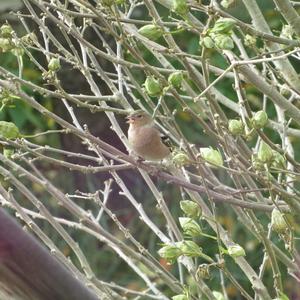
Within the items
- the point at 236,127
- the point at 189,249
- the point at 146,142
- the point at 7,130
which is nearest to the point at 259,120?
the point at 236,127

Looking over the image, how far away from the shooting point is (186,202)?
5.98ft

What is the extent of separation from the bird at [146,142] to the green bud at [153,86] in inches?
25.0

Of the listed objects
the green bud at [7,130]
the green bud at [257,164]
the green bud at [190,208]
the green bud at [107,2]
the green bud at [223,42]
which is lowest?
the green bud at [190,208]

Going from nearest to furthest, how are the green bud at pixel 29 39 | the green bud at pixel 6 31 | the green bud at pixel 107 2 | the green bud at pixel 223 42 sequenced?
the green bud at pixel 223 42 → the green bud at pixel 107 2 → the green bud at pixel 6 31 → the green bud at pixel 29 39

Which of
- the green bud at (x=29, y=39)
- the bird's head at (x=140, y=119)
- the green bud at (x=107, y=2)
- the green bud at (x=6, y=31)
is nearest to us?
the green bud at (x=107, y=2)

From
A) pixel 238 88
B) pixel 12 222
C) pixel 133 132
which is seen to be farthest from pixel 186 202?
pixel 12 222

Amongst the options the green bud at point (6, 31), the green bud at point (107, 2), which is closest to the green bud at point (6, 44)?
the green bud at point (6, 31)

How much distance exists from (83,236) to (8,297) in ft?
14.4

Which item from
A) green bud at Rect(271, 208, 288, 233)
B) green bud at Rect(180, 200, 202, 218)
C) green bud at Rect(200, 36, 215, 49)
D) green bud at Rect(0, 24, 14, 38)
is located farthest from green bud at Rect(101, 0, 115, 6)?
green bud at Rect(271, 208, 288, 233)

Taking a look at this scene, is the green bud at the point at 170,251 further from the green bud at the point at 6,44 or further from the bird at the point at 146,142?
the bird at the point at 146,142

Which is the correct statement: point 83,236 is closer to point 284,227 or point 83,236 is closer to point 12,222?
point 284,227

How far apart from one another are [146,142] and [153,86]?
2.34 ft

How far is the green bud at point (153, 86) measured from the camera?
1.78 metres

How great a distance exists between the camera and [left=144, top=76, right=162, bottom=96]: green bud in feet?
5.84
